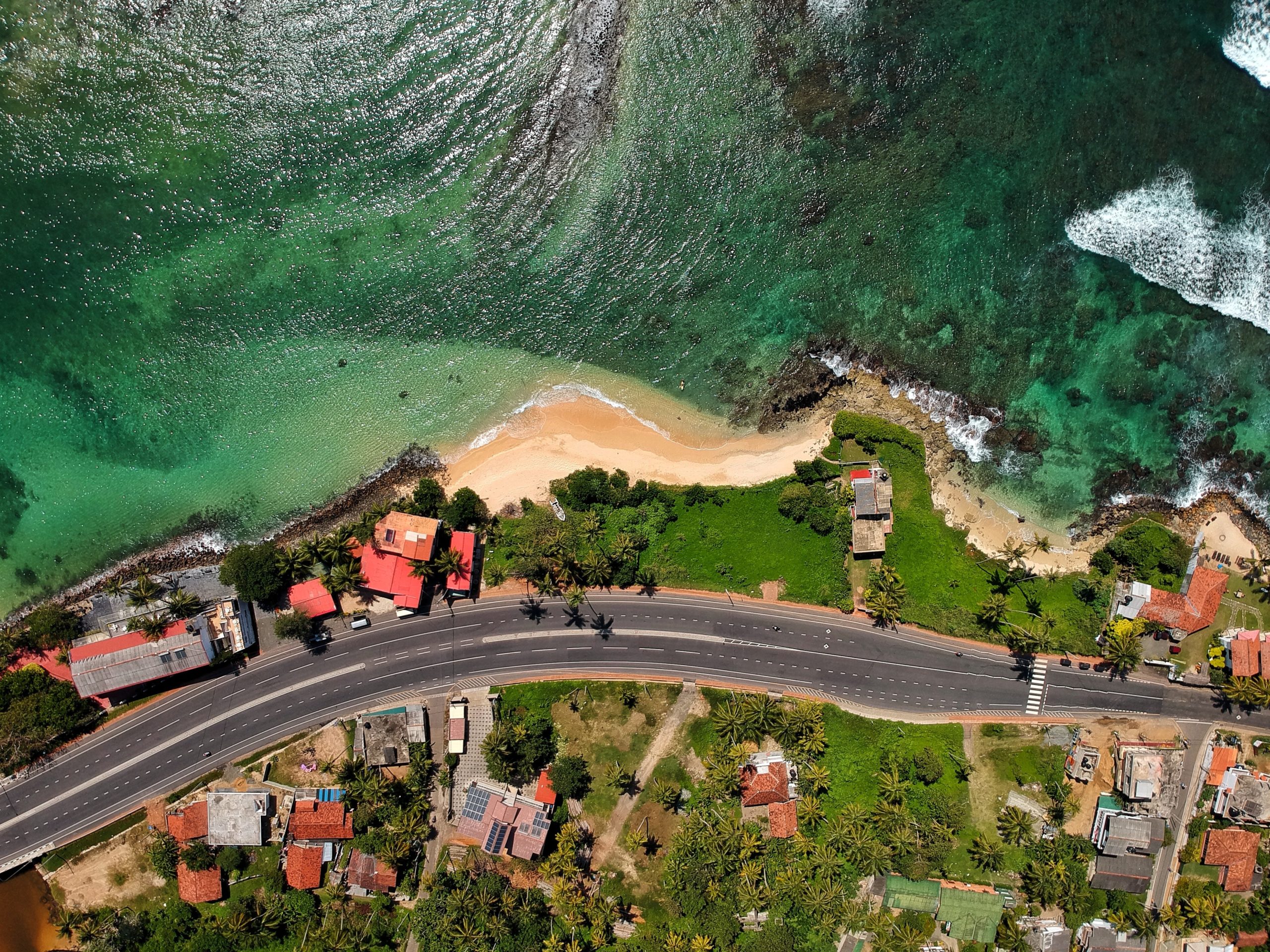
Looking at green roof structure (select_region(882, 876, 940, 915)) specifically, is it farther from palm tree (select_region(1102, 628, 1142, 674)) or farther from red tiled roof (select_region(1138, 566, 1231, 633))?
red tiled roof (select_region(1138, 566, 1231, 633))

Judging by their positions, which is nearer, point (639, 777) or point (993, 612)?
point (993, 612)

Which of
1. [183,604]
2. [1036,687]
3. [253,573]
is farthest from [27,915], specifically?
[1036,687]

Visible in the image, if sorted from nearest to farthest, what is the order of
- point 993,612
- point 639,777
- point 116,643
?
1. point 116,643
2. point 993,612
3. point 639,777

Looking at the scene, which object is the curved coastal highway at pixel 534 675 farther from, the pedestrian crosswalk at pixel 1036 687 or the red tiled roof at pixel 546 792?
the red tiled roof at pixel 546 792

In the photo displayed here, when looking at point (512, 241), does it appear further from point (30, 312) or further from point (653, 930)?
point (653, 930)

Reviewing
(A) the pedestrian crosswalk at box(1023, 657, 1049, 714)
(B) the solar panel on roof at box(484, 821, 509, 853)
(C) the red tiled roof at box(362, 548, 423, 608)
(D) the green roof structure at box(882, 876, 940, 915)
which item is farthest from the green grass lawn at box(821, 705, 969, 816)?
(C) the red tiled roof at box(362, 548, 423, 608)

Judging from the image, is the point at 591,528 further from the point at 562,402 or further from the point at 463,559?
the point at 562,402

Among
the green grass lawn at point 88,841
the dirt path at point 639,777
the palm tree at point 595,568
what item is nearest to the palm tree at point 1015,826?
the dirt path at point 639,777

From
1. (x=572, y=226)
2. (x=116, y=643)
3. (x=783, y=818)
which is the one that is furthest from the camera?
(x=572, y=226)
